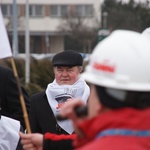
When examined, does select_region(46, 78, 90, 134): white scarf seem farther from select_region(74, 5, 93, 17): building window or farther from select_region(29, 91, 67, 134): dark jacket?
select_region(74, 5, 93, 17): building window

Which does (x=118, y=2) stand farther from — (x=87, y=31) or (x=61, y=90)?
(x=61, y=90)

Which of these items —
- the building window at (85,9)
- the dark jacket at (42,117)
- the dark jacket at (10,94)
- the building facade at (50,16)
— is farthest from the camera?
the building window at (85,9)

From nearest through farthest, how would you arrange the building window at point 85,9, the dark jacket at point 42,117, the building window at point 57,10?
the dark jacket at point 42,117 < the building window at point 85,9 < the building window at point 57,10

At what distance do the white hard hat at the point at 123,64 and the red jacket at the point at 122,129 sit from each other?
10cm

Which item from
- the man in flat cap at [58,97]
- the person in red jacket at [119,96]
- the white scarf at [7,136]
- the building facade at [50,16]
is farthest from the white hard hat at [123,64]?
the building facade at [50,16]

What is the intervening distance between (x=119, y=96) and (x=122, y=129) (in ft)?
0.42

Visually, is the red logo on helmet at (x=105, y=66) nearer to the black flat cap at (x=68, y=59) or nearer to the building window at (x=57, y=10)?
the black flat cap at (x=68, y=59)

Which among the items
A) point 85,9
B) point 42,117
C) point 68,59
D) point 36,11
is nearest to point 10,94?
point 42,117

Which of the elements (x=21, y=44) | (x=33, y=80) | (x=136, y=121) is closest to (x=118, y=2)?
(x=21, y=44)

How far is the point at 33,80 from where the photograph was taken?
14969mm

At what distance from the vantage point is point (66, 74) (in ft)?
20.2

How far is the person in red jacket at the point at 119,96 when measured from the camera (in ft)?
8.12

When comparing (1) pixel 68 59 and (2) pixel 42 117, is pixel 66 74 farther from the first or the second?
(2) pixel 42 117

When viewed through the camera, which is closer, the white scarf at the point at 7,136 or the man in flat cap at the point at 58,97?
the white scarf at the point at 7,136
